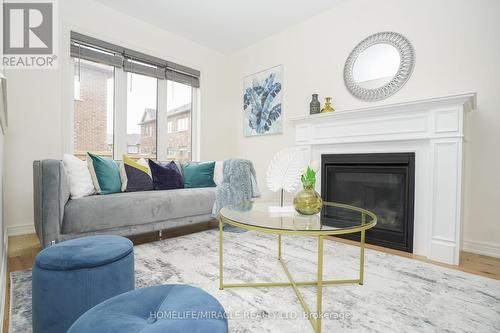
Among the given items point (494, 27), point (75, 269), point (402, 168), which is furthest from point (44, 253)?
point (494, 27)

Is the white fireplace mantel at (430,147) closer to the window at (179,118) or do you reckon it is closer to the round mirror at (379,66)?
the round mirror at (379,66)

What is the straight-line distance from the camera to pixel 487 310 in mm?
1312

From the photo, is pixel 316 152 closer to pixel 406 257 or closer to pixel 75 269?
pixel 406 257

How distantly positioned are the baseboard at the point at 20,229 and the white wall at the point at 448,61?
361 centimetres

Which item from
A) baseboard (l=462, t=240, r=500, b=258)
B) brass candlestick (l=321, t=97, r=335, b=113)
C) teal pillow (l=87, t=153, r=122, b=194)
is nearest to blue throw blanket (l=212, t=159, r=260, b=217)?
teal pillow (l=87, t=153, r=122, b=194)

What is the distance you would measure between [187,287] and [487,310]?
1.58 metres

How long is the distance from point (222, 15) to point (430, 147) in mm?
2897

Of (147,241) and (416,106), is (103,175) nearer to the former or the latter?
(147,241)

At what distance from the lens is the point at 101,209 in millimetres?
2012

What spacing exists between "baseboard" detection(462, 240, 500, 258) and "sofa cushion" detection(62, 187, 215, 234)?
2.49 m

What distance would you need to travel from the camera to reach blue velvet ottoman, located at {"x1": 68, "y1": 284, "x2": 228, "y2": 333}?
607mm

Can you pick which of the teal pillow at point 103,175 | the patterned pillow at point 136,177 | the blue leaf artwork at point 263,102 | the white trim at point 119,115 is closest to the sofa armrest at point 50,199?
the teal pillow at point 103,175

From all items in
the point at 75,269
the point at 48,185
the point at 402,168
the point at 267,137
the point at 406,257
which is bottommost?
the point at 406,257

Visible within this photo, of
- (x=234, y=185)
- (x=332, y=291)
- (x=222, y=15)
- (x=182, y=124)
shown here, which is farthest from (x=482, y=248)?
(x=182, y=124)
